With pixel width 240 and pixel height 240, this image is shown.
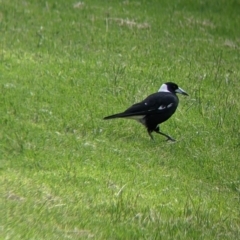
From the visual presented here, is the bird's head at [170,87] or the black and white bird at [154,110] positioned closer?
the black and white bird at [154,110]

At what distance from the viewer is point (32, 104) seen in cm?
1333

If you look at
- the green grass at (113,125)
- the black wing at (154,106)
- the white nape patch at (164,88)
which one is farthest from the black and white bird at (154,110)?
the white nape patch at (164,88)

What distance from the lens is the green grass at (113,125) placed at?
9508mm

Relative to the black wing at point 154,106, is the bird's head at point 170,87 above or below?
below

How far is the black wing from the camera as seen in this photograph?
43.0ft

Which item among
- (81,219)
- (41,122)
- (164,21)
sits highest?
(81,219)

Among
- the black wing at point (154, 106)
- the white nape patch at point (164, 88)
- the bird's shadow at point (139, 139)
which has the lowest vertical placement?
the bird's shadow at point (139, 139)

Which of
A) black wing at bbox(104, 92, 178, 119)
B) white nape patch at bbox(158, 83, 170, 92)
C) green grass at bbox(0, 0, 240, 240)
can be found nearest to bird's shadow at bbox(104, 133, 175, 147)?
green grass at bbox(0, 0, 240, 240)

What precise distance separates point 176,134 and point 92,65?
266 cm

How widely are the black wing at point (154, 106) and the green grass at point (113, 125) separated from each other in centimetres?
33

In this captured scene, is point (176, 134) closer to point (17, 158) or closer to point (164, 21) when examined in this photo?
point (17, 158)

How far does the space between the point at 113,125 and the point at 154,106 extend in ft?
2.14

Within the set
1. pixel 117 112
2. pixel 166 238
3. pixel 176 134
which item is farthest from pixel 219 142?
pixel 166 238

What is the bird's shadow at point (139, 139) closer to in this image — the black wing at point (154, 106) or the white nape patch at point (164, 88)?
the black wing at point (154, 106)
